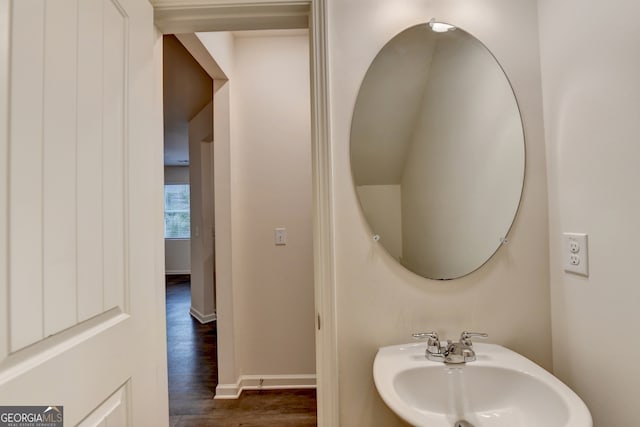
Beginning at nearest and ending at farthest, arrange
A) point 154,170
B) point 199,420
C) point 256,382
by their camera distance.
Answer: point 154,170, point 199,420, point 256,382

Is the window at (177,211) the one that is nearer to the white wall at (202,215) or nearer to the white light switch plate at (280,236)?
the white wall at (202,215)

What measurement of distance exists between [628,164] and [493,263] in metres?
0.47

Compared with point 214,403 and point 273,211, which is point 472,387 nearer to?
point 273,211

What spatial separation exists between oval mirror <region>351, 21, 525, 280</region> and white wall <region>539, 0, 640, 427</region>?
142 mm

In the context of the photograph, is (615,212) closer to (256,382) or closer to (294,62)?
(294,62)

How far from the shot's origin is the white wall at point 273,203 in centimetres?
234

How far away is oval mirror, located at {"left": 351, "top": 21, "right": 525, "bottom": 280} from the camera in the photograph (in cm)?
113

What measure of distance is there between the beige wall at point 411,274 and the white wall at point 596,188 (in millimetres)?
52

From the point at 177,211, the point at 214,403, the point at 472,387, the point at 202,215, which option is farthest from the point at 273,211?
the point at 177,211

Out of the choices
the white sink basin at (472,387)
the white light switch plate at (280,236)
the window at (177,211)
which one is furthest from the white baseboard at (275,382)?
the window at (177,211)

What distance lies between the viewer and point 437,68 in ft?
3.83

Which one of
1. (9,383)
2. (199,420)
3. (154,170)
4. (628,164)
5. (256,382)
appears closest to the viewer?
(9,383)

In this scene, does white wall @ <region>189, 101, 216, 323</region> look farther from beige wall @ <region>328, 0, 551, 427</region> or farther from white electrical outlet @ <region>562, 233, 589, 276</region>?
white electrical outlet @ <region>562, 233, 589, 276</region>

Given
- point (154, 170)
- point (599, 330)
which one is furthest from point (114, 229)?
point (599, 330)
